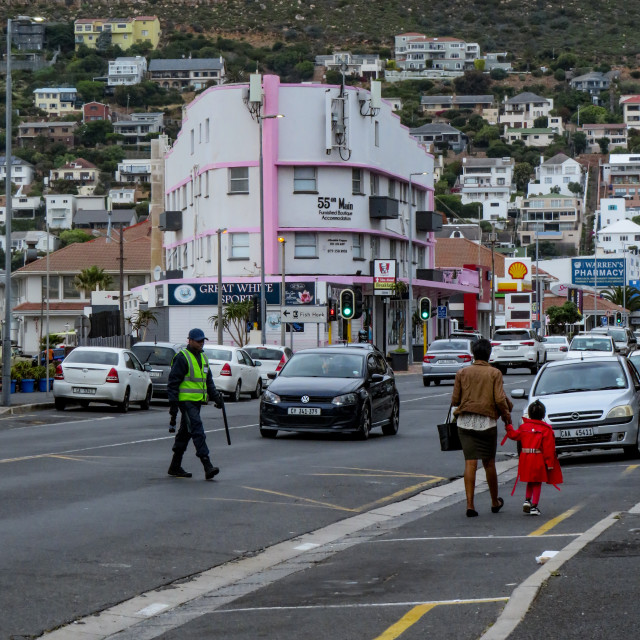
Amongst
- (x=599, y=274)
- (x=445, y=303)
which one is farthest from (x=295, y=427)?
(x=599, y=274)

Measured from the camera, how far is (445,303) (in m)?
94.1

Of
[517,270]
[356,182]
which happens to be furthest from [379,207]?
[517,270]

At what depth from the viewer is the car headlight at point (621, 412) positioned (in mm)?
20297

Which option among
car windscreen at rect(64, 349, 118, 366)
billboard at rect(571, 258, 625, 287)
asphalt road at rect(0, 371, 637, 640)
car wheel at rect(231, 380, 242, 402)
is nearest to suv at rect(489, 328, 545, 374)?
car wheel at rect(231, 380, 242, 402)

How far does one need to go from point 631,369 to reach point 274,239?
160ft

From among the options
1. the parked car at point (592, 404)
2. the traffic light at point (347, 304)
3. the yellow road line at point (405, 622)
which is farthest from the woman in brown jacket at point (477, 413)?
the traffic light at point (347, 304)

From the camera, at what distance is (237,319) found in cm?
6838

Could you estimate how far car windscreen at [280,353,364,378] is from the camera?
2539 centimetres

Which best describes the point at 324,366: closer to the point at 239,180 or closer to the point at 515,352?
the point at 515,352

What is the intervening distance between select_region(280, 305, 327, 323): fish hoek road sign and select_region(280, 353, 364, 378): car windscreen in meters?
28.7

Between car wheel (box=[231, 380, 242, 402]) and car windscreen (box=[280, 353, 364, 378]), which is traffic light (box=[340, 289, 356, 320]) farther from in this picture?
car windscreen (box=[280, 353, 364, 378])

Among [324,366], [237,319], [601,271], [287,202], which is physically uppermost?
[287,202]

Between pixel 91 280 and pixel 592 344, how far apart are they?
55848mm

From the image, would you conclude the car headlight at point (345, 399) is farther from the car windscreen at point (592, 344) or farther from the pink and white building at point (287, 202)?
the pink and white building at point (287, 202)
